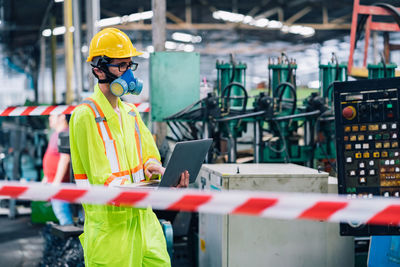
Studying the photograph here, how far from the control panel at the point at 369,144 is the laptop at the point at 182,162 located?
90 cm

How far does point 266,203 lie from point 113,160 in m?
1.03

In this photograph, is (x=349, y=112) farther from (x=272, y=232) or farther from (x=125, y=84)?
(x=125, y=84)

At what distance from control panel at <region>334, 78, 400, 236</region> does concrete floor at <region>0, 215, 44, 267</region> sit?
358cm

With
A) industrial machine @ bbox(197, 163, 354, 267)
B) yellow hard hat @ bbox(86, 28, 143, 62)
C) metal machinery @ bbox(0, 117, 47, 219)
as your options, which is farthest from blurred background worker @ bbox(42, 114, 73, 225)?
yellow hard hat @ bbox(86, 28, 143, 62)

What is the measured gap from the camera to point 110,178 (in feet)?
7.32

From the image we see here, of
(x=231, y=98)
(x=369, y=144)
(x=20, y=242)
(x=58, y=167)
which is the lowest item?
(x=20, y=242)

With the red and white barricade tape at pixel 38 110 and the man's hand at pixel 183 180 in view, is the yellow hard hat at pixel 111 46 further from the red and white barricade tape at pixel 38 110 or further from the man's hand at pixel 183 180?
the red and white barricade tape at pixel 38 110

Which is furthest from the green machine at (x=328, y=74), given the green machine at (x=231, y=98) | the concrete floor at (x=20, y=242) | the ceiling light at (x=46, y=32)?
the ceiling light at (x=46, y=32)

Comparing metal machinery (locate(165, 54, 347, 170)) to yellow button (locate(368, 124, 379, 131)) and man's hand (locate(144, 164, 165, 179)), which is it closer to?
yellow button (locate(368, 124, 379, 131))

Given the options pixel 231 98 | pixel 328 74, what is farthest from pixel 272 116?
pixel 328 74

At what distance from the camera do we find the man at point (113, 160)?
2.26 metres

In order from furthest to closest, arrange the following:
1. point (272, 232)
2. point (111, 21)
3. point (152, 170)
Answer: point (111, 21) → point (272, 232) → point (152, 170)

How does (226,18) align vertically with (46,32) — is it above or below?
above

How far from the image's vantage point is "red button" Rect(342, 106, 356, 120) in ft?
9.34
